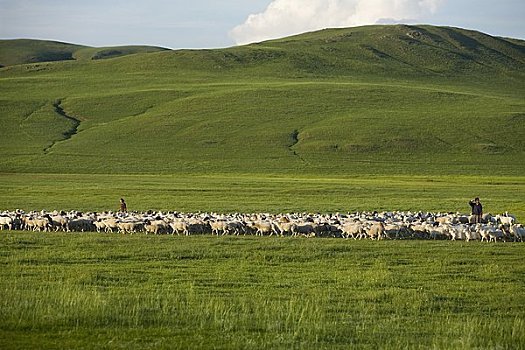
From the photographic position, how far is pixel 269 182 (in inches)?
2221

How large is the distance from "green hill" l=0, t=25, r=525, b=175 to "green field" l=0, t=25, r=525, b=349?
1.34 feet

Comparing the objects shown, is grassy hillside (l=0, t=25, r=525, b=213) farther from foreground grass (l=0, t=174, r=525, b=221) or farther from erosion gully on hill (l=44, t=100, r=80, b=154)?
foreground grass (l=0, t=174, r=525, b=221)

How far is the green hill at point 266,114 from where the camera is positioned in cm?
7781

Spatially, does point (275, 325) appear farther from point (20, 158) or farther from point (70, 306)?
point (20, 158)

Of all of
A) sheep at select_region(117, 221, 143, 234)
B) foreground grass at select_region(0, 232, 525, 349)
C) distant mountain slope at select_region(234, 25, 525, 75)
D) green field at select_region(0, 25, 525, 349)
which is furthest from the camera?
distant mountain slope at select_region(234, 25, 525, 75)

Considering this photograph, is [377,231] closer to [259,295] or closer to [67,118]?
[259,295]

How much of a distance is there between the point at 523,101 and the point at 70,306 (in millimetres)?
112544

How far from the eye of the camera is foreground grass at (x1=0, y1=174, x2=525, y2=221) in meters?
38.3

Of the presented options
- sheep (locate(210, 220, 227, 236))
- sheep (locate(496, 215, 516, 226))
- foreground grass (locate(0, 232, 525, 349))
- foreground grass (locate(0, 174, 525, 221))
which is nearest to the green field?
foreground grass (locate(0, 232, 525, 349))

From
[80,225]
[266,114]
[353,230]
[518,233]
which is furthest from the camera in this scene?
[266,114]

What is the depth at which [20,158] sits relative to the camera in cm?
7650

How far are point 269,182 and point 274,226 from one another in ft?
97.3

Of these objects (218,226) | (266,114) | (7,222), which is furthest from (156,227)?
(266,114)

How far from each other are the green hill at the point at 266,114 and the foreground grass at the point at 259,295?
167 feet
